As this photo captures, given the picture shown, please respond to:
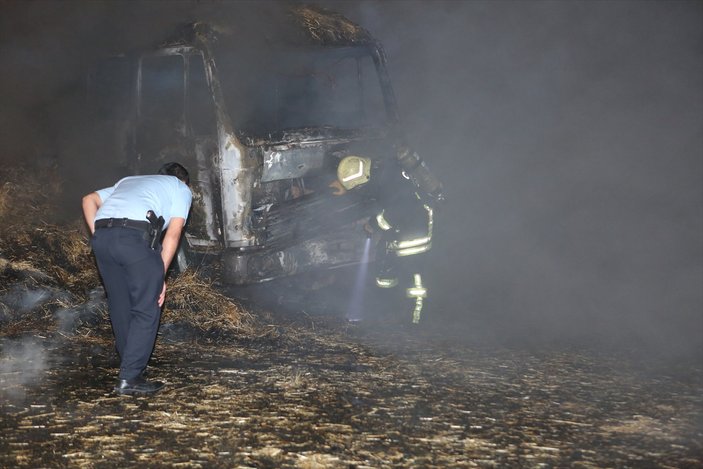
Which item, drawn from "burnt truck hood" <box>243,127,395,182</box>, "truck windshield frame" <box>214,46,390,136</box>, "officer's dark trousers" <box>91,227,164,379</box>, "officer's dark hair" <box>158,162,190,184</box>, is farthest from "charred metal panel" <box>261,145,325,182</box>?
"officer's dark trousers" <box>91,227,164,379</box>

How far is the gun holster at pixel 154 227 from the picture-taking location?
11.7 feet

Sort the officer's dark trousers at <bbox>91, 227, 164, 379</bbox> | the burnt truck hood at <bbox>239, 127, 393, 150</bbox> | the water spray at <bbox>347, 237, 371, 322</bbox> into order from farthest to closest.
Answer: the water spray at <bbox>347, 237, 371, 322</bbox>, the burnt truck hood at <bbox>239, 127, 393, 150</bbox>, the officer's dark trousers at <bbox>91, 227, 164, 379</bbox>

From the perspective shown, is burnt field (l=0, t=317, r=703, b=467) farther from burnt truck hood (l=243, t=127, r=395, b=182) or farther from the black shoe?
burnt truck hood (l=243, t=127, r=395, b=182)

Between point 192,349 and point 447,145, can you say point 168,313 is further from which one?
point 447,145

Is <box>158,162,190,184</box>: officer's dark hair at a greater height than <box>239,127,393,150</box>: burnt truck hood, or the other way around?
<box>239,127,393,150</box>: burnt truck hood

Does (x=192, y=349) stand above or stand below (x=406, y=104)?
below

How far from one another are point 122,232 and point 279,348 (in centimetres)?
147

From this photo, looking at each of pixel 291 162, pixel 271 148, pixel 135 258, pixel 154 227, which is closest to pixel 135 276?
pixel 135 258

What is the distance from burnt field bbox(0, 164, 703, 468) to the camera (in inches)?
115

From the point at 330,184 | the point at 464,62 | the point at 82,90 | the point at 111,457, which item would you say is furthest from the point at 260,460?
the point at 464,62

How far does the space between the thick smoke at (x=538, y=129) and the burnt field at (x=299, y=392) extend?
128 cm

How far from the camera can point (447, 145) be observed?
10047mm

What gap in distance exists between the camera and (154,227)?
359cm

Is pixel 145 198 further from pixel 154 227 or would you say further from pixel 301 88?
pixel 301 88
